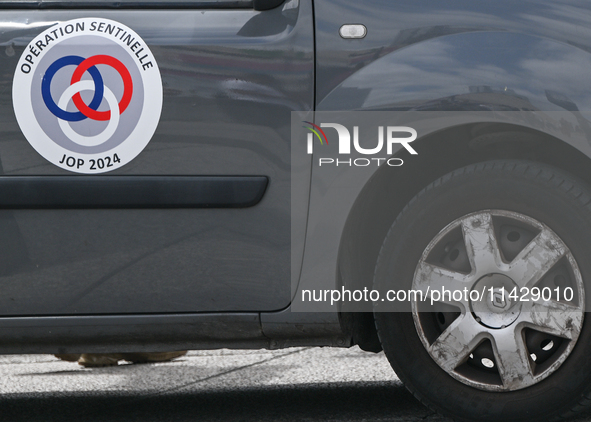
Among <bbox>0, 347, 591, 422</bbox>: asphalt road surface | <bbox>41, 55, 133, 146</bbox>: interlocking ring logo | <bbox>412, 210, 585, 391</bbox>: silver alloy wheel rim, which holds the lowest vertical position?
<bbox>0, 347, 591, 422</bbox>: asphalt road surface

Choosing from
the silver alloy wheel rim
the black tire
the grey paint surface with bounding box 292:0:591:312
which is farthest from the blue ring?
the silver alloy wheel rim

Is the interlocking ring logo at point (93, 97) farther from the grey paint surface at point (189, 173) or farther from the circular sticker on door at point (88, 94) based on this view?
the grey paint surface at point (189, 173)

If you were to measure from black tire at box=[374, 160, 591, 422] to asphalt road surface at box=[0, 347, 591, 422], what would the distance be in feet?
0.94

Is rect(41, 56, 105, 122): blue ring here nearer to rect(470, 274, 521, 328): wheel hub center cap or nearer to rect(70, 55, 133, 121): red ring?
rect(70, 55, 133, 121): red ring

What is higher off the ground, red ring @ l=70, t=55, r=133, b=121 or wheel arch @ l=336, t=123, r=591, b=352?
red ring @ l=70, t=55, r=133, b=121

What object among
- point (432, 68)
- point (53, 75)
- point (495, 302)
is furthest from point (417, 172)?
point (53, 75)

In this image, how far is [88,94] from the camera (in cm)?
228

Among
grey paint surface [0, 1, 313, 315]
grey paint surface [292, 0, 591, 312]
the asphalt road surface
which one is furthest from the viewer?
the asphalt road surface

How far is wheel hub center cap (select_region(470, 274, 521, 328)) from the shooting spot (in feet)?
7.25

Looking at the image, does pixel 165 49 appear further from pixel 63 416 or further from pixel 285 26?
pixel 63 416

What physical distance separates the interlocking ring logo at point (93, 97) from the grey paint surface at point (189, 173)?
109 millimetres

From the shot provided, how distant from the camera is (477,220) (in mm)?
2234

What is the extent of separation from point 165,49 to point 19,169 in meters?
0.55

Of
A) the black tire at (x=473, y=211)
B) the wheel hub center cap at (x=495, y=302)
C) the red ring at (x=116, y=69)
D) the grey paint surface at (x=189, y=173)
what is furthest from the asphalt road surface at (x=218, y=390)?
the red ring at (x=116, y=69)
